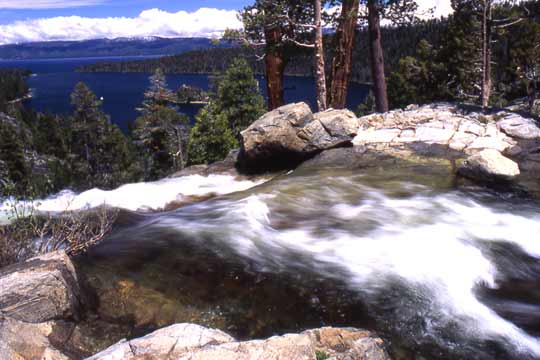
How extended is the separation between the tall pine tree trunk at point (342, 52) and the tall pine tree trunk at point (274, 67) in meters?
2.09

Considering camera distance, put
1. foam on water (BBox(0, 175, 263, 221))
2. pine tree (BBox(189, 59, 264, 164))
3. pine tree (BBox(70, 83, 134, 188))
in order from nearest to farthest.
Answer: foam on water (BBox(0, 175, 263, 221)) < pine tree (BBox(189, 59, 264, 164)) < pine tree (BBox(70, 83, 134, 188))

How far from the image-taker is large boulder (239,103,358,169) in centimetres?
1277

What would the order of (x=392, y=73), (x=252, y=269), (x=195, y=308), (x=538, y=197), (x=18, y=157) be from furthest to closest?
(x=18, y=157)
(x=392, y=73)
(x=538, y=197)
(x=252, y=269)
(x=195, y=308)

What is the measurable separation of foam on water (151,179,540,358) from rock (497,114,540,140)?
484 centimetres

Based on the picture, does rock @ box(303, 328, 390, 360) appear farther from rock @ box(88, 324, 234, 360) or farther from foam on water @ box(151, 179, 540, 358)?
foam on water @ box(151, 179, 540, 358)

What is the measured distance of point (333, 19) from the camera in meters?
15.5

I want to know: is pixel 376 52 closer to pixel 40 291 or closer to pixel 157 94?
pixel 40 291

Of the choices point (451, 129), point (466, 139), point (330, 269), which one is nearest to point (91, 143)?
point (451, 129)

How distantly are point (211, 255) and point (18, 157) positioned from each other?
52.8 m

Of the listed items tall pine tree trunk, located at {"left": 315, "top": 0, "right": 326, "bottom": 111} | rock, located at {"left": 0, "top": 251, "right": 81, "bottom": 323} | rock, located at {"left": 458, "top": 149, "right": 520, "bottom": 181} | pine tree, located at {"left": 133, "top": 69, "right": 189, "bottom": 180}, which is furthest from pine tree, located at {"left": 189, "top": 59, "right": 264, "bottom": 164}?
rock, located at {"left": 0, "top": 251, "right": 81, "bottom": 323}

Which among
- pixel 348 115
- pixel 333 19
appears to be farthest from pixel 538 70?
pixel 348 115

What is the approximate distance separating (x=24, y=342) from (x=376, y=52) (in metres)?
16.8

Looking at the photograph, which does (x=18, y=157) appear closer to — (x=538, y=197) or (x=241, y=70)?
(x=241, y=70)

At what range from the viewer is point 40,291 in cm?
438
